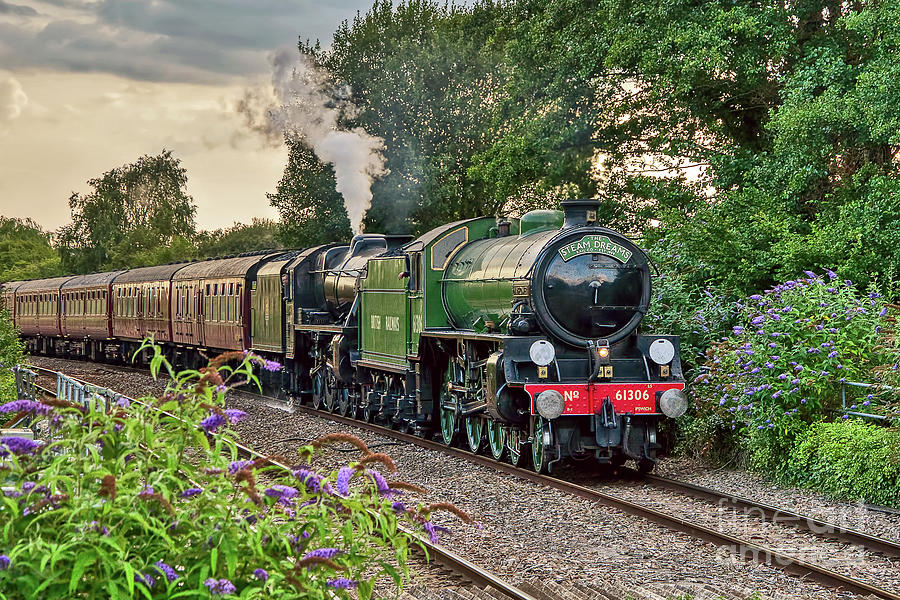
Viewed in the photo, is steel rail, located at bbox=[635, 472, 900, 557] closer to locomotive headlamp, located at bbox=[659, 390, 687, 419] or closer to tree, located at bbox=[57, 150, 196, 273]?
locomotive headlamp, located at bbox=[659, 390, 687, 419]

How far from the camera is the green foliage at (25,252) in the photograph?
3351 inches

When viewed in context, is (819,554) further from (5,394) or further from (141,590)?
(5,394)

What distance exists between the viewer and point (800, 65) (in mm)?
17297

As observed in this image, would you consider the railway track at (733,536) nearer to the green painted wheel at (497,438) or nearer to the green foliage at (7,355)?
the green painted wheel at (497,438)

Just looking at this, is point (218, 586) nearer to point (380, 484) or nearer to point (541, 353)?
point (380, 484)

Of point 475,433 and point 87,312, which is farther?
point 87,312

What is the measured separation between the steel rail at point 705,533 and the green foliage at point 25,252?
244 ft

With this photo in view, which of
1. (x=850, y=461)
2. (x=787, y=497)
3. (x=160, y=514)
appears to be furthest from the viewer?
(x=787, y=497)

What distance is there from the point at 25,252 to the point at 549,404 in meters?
94.0

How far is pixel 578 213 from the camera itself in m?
11.4

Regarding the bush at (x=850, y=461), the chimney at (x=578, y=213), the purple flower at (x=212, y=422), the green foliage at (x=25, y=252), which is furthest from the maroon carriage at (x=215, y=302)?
the green foliage at (x=25, y=252)

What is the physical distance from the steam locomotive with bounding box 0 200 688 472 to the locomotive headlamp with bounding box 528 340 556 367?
2 centimetres

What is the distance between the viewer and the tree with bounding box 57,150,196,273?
73.0 meters

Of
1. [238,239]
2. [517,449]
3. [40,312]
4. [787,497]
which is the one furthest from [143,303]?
[238,239]
